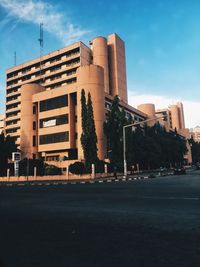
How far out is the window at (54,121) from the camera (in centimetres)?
5491

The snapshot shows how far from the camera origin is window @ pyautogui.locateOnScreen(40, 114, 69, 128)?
180ft

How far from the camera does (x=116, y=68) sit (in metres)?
79.9

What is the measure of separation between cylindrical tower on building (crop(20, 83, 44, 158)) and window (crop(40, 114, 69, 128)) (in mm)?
5494

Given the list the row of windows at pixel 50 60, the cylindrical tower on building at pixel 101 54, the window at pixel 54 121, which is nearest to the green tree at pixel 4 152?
the window at pixel 54 121

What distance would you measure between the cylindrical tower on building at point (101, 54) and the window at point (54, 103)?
23.9 m

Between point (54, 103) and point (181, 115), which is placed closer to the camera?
point (54, 103)

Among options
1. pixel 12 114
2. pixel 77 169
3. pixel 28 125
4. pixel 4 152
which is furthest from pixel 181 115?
pixel 77 169

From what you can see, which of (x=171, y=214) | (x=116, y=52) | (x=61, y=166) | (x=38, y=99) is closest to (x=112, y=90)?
(x=116, y=52)

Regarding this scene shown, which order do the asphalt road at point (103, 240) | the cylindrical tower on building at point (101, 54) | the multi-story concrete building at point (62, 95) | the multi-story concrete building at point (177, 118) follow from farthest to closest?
1. the multi-story concrete building at point (177, 118)
2. the cylindrical tower on building at point (101, 54)
3. the multi-story concrete building at point (62, 95)
4. the asphalt road at point (103, 240)

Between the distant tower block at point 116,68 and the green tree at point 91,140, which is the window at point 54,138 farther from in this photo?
the distant tower block at point 116,68

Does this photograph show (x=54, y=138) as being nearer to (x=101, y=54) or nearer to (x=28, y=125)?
(x=28, y=125)

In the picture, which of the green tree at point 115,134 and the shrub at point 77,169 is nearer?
the shrub at point 77,169

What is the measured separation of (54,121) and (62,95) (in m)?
5.93

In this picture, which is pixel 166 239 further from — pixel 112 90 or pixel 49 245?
pixel 112 90
